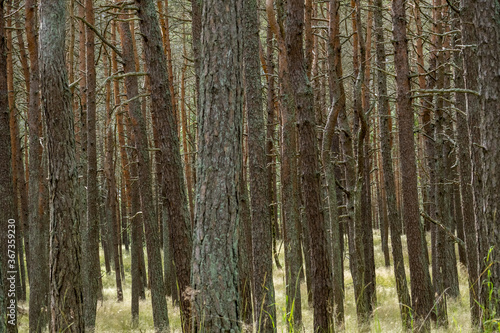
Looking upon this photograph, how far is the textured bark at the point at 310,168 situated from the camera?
650cm

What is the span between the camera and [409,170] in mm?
7930

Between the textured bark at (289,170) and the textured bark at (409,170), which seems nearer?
the textured bark at (289,170)

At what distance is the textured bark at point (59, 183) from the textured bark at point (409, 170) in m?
Result: 5.62

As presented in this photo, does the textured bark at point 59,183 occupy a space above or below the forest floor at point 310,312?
above

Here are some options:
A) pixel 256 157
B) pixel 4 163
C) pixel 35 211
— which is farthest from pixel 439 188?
pixel 4 163

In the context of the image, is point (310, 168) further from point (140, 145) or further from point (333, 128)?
point (140, 145)

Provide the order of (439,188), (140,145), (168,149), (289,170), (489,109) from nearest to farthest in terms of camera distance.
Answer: (489,109) → (168,149) → (289,170) → (140,145) → (439,188)

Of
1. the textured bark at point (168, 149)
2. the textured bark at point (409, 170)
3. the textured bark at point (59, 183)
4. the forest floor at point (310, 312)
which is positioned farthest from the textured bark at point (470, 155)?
the textured bark at point (59, 183)

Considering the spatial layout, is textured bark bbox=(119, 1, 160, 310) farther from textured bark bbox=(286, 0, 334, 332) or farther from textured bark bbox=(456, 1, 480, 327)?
textured bark bbox=(456, 1, 480, 327)

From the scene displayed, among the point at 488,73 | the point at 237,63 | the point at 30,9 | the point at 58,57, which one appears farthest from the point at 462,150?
the point at 30,9

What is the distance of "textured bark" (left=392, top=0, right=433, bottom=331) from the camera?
25.8ft

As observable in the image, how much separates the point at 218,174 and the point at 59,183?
2.45 metres

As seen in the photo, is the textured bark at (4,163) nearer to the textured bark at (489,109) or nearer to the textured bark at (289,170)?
the textured bark at (289,170)

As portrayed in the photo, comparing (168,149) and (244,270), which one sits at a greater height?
(168,149)
